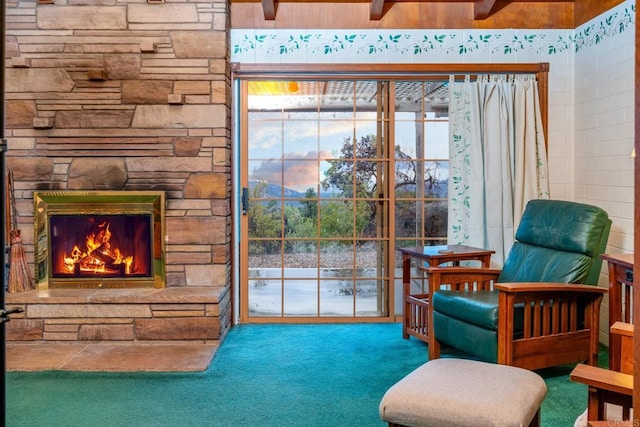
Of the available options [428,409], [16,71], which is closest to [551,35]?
[428,409]

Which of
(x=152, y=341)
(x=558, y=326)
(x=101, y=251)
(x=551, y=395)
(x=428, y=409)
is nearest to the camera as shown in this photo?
(x=428, y=409)

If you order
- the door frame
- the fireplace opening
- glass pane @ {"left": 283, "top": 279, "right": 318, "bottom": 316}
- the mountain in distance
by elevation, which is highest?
the door frame

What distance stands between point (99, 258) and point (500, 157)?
10.0ft

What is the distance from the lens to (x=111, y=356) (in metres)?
3.75

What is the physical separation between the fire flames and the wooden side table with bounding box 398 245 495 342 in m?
1.99

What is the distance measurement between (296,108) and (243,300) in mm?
1557

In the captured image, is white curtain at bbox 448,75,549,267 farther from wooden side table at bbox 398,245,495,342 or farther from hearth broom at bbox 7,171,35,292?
hearth broom at bbox 7,171,35,292

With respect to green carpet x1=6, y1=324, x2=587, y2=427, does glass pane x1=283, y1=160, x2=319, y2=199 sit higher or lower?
higher

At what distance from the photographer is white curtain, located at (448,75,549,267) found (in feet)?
14.8

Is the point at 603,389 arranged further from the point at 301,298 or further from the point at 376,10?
the point at 376,10

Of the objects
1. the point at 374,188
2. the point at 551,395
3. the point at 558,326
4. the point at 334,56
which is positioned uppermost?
the point at 334,56

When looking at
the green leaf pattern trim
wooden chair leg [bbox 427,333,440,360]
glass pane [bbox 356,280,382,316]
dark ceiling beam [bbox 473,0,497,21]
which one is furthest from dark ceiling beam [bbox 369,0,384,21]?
wooden chair leg [bbox 427,333,440,360]

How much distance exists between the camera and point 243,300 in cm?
473

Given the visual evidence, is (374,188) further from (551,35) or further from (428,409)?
(428,409)
